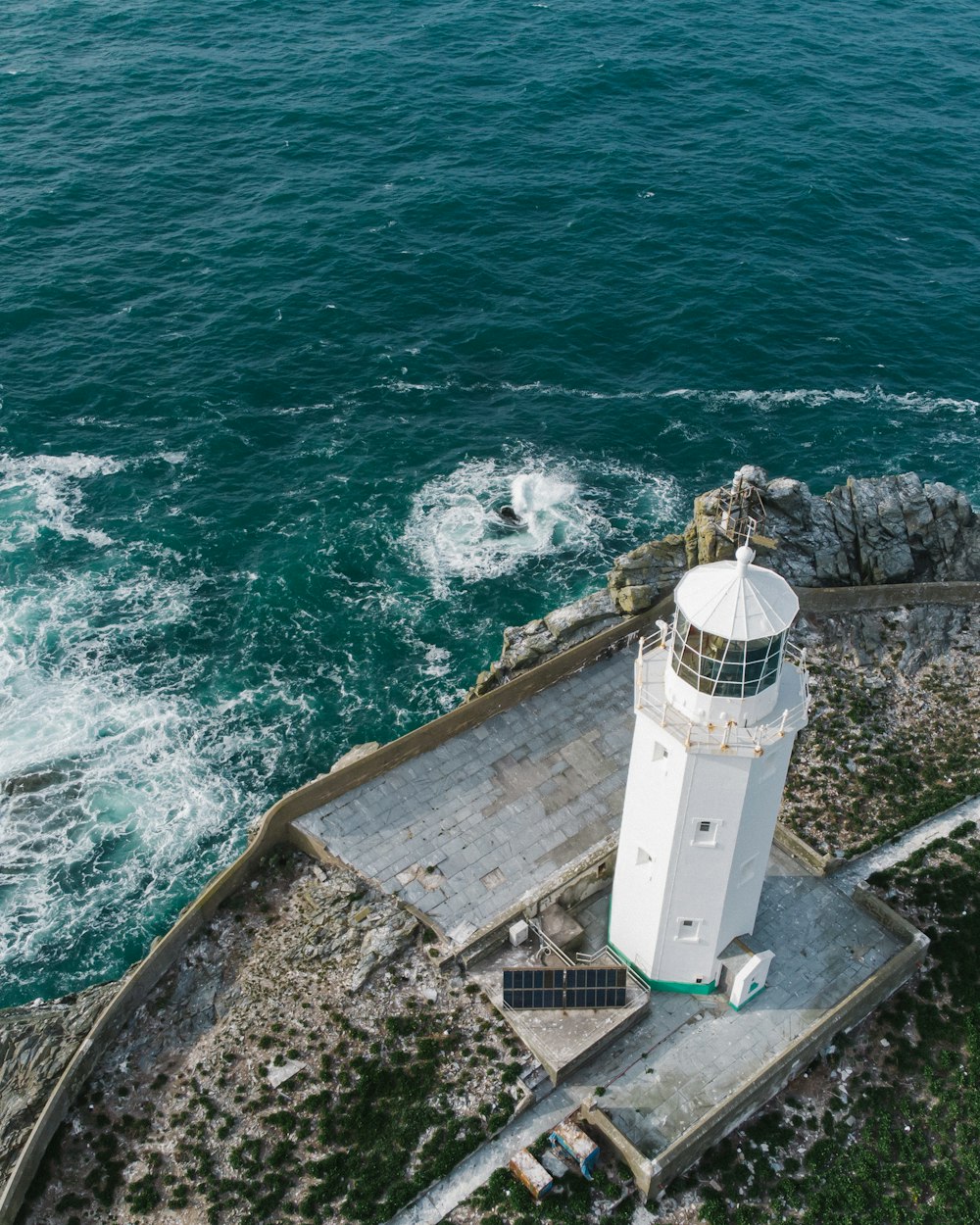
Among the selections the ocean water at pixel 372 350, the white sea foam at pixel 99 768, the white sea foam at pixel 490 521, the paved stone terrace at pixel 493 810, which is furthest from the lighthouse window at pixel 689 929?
the white sea foam at pixel 490 521

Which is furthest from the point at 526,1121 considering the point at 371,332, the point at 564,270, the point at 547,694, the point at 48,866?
the point at 564,270

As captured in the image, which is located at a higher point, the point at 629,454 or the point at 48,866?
the point at 629,454

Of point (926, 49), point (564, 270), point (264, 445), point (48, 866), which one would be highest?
point (926, 49)

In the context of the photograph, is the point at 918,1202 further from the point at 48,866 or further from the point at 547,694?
the point at 48,866

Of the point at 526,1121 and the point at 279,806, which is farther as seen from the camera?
the point at 279,806

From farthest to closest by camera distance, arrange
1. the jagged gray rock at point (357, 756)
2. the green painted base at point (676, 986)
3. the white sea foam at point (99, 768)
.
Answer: the white sea foam at point (99, 768), the jagged gray rock at point (357, 756), the green painted base at point (676, 986)

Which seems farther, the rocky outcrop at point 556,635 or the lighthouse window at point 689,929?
the rocky outcrop at point 556,635

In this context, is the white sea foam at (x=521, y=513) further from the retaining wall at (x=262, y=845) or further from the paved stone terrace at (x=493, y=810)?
the paved stone terrace at (x=493, y=810)

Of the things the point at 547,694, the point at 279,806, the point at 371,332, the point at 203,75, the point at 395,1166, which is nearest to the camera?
the point at 395,1166
